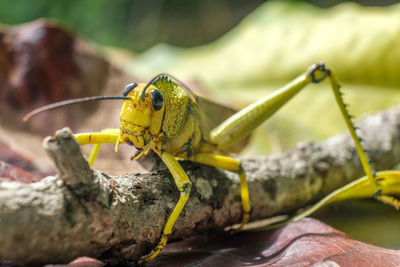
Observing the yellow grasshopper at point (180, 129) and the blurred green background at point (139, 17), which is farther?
the blurred green background at point (139, 17)

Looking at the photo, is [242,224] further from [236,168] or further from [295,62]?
[295,62]

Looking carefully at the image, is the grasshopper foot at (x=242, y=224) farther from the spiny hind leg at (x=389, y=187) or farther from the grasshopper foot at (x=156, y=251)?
the spiny hind leg at (x=389, y=187)

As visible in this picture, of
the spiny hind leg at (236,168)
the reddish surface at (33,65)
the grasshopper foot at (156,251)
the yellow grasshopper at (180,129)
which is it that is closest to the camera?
the grasshopper foot at (156,251)

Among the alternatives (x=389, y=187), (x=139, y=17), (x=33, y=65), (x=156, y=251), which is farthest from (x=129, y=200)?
(x=139, y=17)

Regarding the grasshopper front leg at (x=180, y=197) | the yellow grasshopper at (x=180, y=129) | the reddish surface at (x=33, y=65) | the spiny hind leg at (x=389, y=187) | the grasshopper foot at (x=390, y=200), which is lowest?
the grasshopper foot at (x=390, y=200)

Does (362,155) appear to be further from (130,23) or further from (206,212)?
(130,23)

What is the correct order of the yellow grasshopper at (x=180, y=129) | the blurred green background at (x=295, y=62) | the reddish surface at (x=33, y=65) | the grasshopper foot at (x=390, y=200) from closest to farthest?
the yellow grasshopper at (x=180, y=129)
the grasshopper foot at (x=390, y=200)
the reddish surface at (x=33, y=65)
the blurred green background at (x=295, y=62)

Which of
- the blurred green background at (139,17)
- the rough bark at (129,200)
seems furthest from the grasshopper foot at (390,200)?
Result: the blurred green background at (139,17)

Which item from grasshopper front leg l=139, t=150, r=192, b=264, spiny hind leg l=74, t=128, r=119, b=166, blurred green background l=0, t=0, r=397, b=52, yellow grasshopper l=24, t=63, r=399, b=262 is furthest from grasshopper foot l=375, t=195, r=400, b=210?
blurred green background l=0, t=0, r=397, b=52
